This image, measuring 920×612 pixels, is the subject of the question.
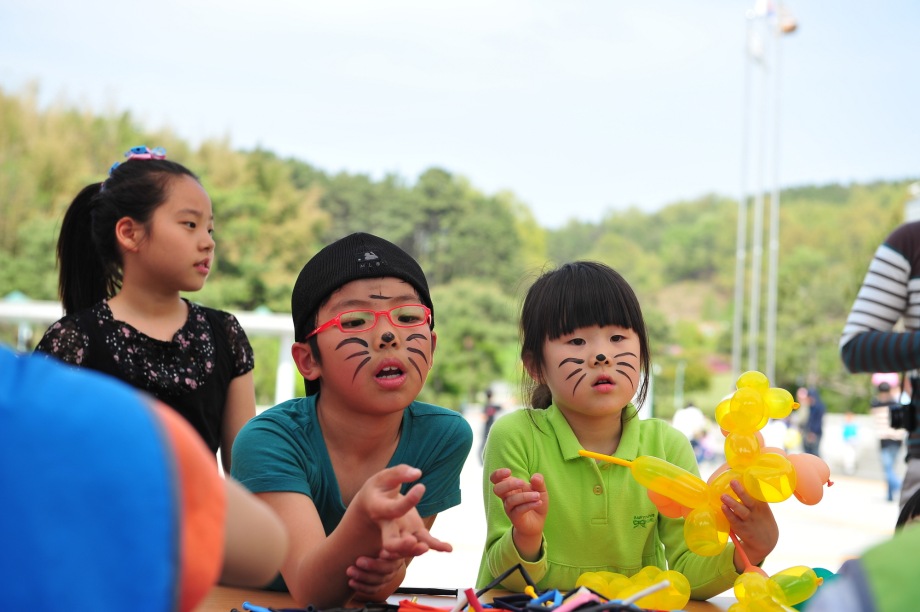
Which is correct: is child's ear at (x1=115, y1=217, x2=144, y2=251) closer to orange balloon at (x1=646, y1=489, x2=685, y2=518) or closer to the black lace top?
the black lace top

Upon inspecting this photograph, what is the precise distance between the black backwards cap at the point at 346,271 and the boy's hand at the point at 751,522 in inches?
24.4

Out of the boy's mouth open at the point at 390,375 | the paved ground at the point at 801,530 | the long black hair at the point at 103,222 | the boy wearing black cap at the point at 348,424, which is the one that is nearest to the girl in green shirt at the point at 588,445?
the boy wearing black cap at the point at 348,424

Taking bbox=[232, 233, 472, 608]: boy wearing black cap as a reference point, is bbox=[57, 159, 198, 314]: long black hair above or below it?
above

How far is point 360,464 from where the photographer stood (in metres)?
1.81

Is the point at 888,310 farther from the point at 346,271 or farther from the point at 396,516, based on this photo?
the point at 396,516

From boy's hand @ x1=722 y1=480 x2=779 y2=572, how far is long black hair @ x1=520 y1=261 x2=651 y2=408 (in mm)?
424

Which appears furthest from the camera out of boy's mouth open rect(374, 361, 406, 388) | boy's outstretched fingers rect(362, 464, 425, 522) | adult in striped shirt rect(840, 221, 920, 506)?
adult in striped shirt rect(840, 221, 920, 506)

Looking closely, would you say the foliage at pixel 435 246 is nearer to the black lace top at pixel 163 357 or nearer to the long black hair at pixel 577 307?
the black lace top at pixel 163 357

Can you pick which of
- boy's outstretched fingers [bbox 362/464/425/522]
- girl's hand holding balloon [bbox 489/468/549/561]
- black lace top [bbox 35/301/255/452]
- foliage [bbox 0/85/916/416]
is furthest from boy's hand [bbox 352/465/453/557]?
foliage [bbox 0/85/916/416]

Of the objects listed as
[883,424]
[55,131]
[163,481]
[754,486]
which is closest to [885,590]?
[163,481]

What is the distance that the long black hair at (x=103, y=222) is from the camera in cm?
236

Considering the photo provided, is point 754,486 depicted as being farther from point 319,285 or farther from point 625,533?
point 319,285

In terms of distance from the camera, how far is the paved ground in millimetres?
5887

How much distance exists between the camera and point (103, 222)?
2.44 metres
